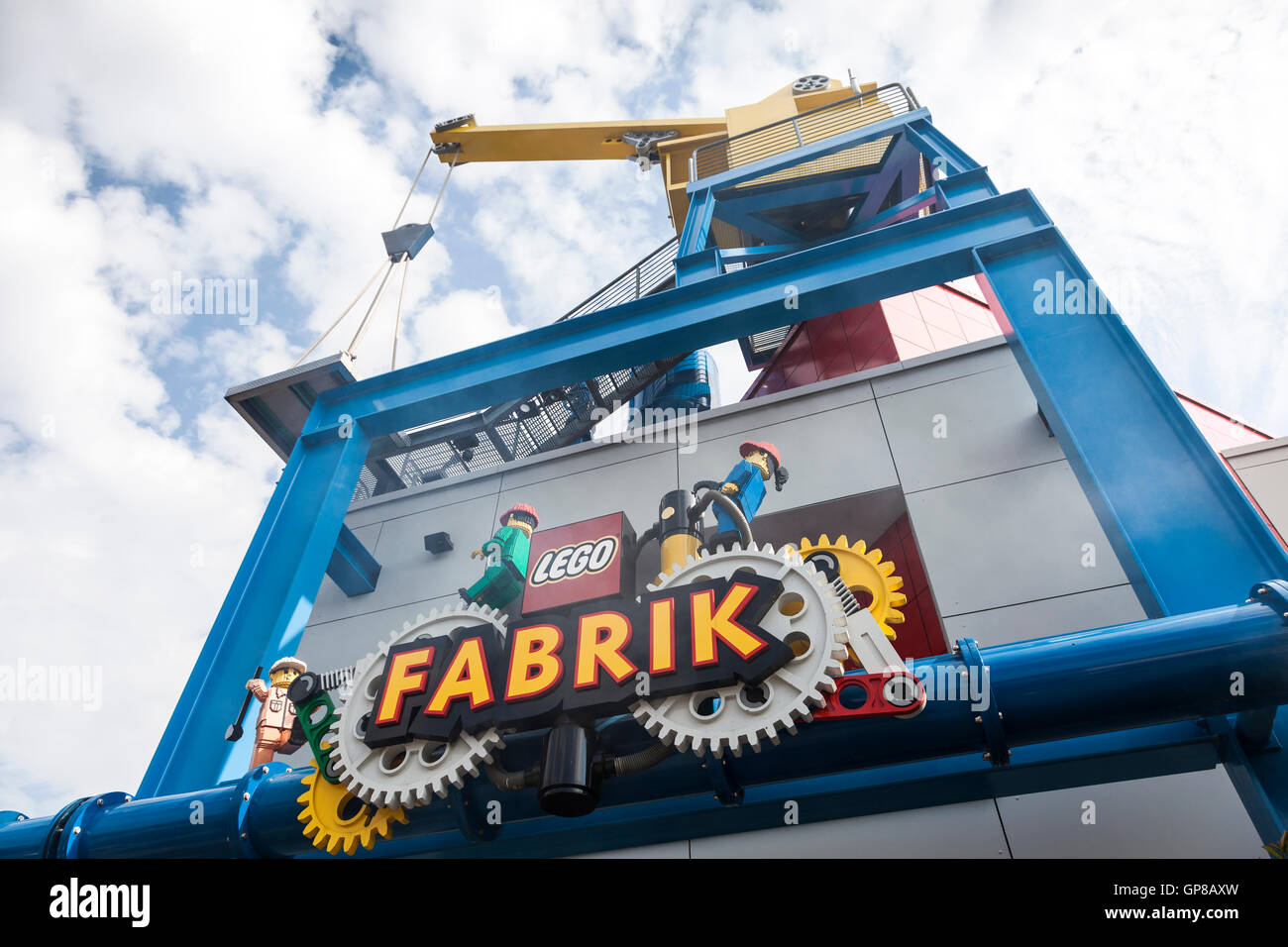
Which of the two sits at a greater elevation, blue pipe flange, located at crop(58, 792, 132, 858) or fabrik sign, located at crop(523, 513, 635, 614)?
fabrik sign, located at crop(523, 513, 635, 614)

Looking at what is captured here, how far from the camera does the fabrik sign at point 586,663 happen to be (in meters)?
4.17

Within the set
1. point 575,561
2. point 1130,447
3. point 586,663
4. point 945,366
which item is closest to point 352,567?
point 575,561

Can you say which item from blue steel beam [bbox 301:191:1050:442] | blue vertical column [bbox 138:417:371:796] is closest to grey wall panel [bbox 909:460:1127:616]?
blue steel beam [bbox 301:191:1050:442]

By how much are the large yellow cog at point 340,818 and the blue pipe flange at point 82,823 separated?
170cm

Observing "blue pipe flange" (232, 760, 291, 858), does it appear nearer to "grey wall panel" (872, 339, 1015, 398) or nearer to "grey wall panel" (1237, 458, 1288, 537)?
"grey wall panel" (872, 339, 1015, 398)

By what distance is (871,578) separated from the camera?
532 centimetres

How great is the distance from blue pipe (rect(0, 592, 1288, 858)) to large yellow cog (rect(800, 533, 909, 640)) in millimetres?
838

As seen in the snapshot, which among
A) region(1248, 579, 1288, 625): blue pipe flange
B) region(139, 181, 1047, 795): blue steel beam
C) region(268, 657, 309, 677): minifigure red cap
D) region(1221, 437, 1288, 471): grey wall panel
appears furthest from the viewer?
region(1221, 437, 1288, 471): grey wall panel

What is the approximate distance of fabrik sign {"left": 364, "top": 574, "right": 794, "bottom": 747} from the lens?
4.17 metres

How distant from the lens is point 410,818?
4.65m

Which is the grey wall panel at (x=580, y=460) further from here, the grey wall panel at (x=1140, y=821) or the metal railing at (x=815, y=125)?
the grey wall panel at (x=1140, y=821)

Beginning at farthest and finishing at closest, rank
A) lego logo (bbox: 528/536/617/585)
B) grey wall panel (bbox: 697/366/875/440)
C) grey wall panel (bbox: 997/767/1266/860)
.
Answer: grey wall panel (bbox: 697/366/875/440) → lego logo (bbox: 528/536/617/585) → grey wall panel (bbox: 997/767/1266/860)

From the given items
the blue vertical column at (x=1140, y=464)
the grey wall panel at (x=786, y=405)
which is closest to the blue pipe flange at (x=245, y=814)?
the blue vertical column at (x=1140, y=464)

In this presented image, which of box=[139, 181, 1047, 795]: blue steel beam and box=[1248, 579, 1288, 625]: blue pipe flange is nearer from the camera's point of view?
box=[1248, 579, 1288, 625]: blue pipe flange
